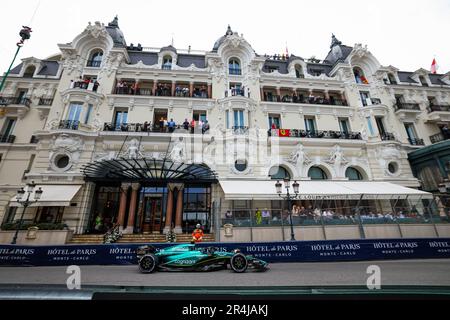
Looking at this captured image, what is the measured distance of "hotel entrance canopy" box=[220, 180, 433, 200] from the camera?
15430 mm

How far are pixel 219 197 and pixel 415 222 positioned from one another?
13817 mm

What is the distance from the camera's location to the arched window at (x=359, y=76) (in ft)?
79.2

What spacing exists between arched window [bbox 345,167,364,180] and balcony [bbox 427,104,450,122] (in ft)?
37.4

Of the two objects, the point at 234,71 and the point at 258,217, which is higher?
the point at 234,71

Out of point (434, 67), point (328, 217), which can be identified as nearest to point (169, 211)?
point (328, 217)

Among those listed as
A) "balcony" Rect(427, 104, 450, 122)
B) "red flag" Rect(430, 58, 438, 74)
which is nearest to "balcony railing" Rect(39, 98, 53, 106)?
"balcony" Rect(427, 104, 450, 122)

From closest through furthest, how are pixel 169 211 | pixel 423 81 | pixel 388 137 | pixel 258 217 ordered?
pixel 258 217 → pixel 169 211 → pixel 388 137 → pixel 423 81

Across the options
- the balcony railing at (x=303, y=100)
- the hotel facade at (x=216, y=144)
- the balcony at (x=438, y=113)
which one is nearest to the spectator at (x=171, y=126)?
the hotel facade at (x=216, y=144)

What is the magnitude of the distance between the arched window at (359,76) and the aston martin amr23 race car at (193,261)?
81.6 ft

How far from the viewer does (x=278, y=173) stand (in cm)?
1933

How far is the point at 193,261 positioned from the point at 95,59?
23343 mm

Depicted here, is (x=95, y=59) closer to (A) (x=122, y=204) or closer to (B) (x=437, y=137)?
(A) (x=122, y=204)

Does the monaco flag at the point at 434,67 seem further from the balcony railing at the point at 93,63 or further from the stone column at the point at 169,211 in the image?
the balcony railing at the point at 93,63

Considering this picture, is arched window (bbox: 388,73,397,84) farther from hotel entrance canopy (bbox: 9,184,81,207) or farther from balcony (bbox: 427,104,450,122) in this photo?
hotel entrance canopy (bbox: 9,184,81,207)
